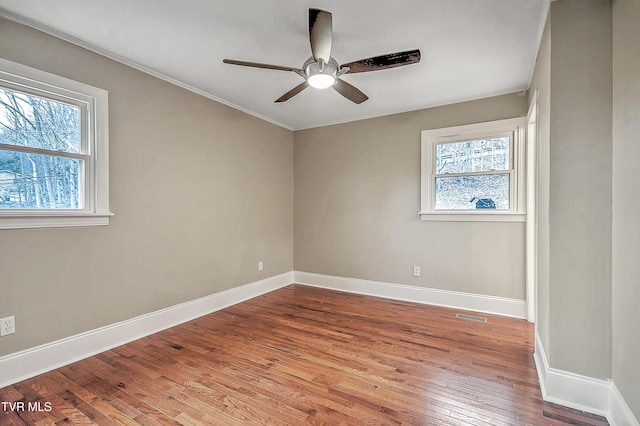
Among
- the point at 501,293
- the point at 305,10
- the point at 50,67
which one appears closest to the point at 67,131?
the point at 50,67

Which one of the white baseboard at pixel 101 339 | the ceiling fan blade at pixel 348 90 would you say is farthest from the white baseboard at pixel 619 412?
the white baseboard at pixel 101 339

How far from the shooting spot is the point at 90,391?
6.51ft

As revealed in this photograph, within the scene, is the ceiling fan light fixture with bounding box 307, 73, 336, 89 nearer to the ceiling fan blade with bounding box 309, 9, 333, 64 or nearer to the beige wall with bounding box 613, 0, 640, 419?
the ceiling fan blade with bounding box 309, 9, 333, 64

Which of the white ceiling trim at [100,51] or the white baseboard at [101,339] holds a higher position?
the white ceiling trim at [100,51]

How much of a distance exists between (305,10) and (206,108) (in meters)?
1.89

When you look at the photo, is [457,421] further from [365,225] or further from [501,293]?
[365,225]

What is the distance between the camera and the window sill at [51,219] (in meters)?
2.06

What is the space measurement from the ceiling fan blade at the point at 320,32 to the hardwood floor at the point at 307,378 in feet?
7.33

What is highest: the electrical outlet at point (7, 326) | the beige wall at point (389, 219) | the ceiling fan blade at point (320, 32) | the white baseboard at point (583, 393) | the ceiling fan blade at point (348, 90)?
the ceiling fan blade at point (320, 32)

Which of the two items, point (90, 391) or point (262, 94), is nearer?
point (90, 391)

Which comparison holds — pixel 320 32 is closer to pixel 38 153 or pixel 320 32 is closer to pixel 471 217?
pixel 38 153

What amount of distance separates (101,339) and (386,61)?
3142 millimetres

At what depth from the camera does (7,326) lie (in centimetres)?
206

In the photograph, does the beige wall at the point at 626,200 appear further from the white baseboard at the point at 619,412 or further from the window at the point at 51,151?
the window at the point at 51,151
